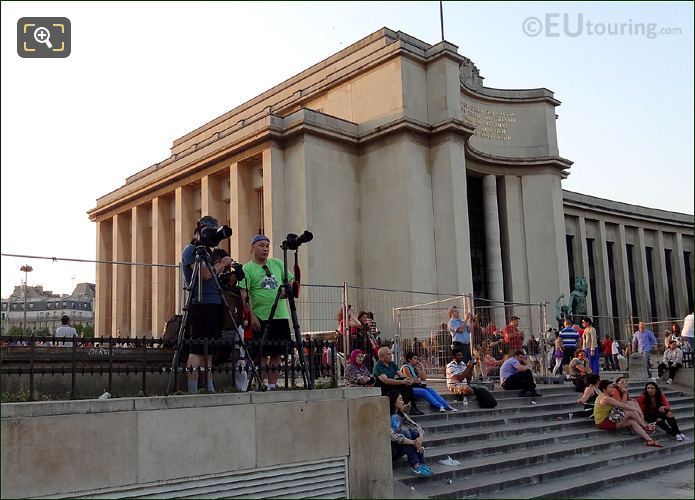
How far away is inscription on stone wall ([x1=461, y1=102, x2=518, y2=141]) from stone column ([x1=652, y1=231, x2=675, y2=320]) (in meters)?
22.8

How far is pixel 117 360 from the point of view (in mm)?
7098

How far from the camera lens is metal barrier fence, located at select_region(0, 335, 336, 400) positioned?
21.7 ft

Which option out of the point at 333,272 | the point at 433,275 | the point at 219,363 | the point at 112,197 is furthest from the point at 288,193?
the point at 219,363

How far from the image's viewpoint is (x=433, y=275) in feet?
108

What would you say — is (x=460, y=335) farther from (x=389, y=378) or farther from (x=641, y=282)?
(x=641, y=282)

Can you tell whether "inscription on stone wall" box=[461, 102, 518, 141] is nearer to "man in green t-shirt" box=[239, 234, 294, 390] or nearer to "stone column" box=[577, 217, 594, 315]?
"stone column" box=[577, 217, 594, 315]

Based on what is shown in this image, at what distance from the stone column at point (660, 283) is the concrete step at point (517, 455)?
4640cm

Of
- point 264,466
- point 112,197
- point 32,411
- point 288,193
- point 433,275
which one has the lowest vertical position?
point 264,466

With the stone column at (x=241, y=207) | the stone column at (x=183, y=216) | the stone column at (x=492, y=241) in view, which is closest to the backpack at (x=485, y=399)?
the stone column at (x=241, y=207)

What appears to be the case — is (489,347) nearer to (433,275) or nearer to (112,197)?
(433,275)

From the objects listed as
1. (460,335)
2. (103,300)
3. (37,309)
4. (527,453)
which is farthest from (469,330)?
(103,300)

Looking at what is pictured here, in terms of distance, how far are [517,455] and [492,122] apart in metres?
31.9

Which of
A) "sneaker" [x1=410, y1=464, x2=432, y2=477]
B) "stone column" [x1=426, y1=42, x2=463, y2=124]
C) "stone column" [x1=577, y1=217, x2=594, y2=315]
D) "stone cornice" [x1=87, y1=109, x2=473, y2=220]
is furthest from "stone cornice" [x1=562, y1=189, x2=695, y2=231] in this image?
"sneaker" [x1=410, y1=464, x2=432, y2=477]

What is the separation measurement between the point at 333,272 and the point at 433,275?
4.75m
